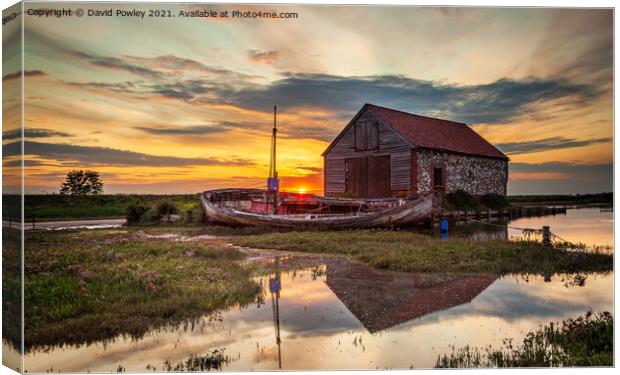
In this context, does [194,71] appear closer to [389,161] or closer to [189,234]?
[189,234]

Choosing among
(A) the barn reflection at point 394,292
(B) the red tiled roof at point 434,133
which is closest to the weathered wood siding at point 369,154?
(B) the red tiled roof at point 434,133

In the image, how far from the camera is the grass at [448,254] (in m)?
12.0

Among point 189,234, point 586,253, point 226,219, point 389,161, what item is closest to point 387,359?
point 586,253

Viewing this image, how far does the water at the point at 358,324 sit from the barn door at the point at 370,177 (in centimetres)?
1397

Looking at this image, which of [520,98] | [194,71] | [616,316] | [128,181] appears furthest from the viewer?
[128,181]

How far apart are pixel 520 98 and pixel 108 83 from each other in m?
8.26

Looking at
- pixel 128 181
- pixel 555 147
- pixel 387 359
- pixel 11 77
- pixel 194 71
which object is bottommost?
pixel 387 359

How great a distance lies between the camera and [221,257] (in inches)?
519

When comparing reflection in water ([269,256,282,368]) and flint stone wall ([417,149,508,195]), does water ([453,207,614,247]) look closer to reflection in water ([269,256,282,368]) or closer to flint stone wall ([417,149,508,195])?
flint stone wall ([417,149,508,195])

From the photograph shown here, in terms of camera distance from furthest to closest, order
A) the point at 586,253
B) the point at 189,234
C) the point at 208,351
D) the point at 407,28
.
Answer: the point at 189,234 → the point at 586,253 → the point at 407,28 → the point at 208,351

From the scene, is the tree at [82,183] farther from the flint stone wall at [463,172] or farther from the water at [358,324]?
the flint stone wall at [463,172]

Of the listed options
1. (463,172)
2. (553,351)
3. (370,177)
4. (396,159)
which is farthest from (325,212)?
(553,351)

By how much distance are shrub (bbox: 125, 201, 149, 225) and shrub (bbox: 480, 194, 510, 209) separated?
17.6 metres

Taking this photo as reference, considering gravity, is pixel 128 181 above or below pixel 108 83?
below
